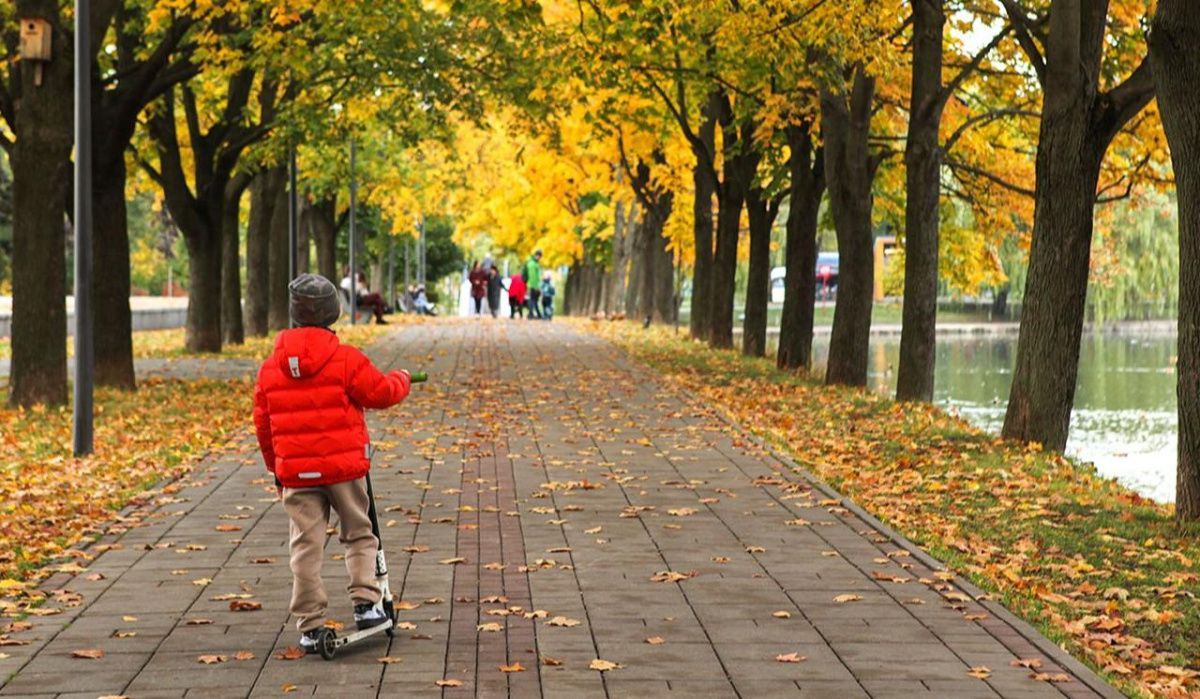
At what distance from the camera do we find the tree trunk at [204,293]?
29641 mm

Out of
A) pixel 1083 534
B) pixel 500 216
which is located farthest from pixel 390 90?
pixel 500 216

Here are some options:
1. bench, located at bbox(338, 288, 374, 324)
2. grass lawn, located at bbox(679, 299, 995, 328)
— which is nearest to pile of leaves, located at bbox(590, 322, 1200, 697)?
bench, located at bbox(338, 288, 374, 324)

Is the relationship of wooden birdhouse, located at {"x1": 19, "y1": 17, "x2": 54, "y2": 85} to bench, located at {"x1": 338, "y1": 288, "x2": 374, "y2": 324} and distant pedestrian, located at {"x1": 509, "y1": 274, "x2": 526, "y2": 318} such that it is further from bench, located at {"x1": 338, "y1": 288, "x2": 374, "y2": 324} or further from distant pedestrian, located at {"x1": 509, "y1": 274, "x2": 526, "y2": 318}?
distant pedestrian, located at {"x1": 509, "y1": 274, "x2": 526, "y2": 318}

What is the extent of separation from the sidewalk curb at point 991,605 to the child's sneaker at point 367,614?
2.74 meters

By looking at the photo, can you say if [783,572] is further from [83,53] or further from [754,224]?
[754,224]

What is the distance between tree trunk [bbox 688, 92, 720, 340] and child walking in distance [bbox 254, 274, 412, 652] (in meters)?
25.9

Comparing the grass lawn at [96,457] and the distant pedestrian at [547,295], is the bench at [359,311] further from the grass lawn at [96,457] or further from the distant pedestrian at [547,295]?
the grass lawn at [96,457]

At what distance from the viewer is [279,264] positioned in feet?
128

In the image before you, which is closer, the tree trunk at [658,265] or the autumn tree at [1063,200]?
the autumn tree at [1063,200]

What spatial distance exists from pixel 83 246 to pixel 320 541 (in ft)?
26.7

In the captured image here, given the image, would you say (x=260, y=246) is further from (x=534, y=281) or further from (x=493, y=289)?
(x=493, y=289)

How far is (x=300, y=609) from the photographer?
7.39 meters

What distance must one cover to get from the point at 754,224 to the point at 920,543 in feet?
70.4

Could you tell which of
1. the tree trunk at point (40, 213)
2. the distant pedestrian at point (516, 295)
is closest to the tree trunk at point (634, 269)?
the distant pedestrian at point (516, 295)
